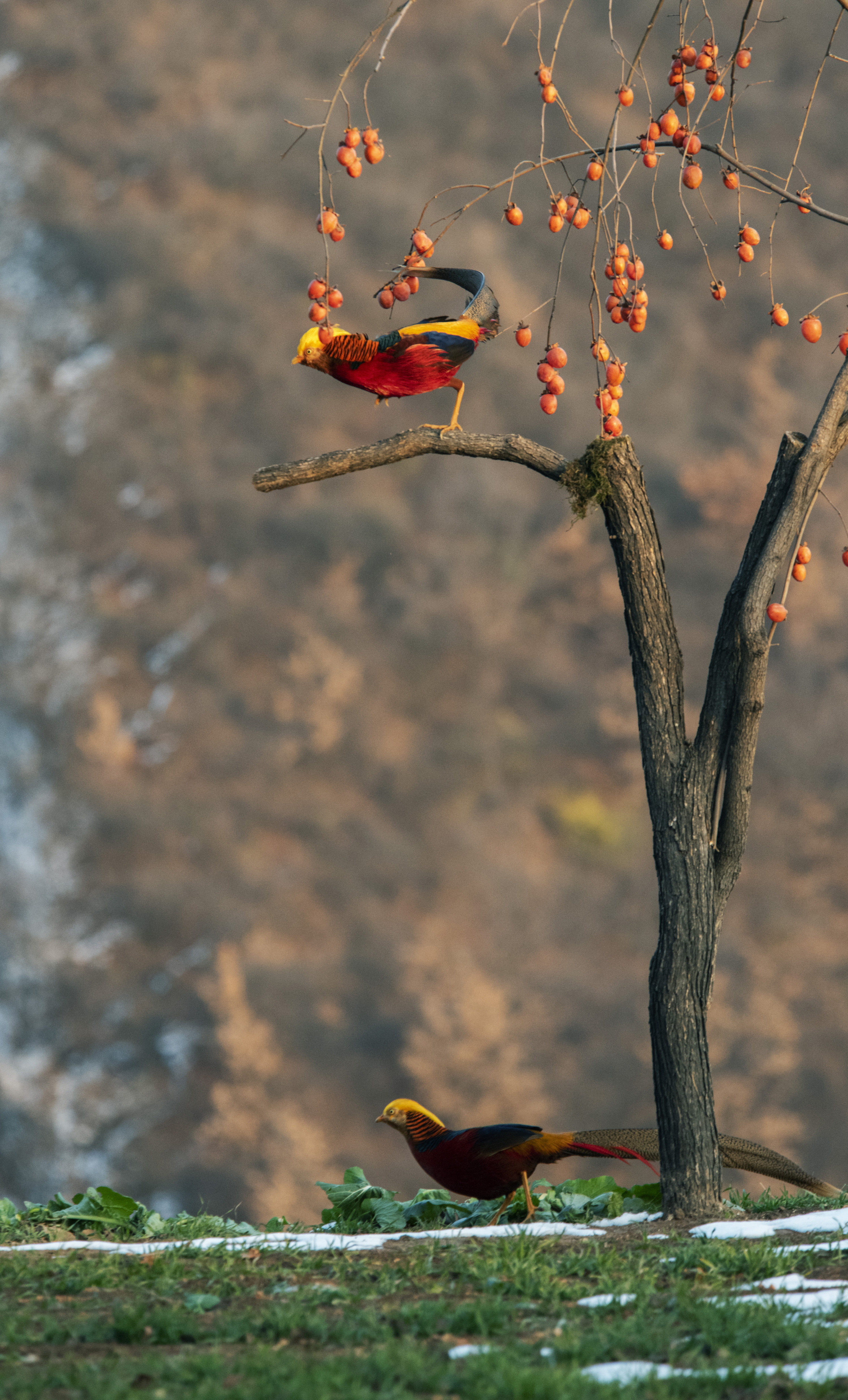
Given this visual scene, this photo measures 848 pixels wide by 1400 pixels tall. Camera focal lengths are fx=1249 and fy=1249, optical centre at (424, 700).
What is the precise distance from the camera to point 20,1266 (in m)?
2.55

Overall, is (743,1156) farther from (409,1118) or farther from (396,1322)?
(396,1322)

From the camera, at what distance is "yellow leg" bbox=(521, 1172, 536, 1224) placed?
3.05 meters

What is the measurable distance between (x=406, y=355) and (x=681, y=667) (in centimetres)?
110

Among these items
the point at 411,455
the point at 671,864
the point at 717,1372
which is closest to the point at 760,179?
the point at 411,455

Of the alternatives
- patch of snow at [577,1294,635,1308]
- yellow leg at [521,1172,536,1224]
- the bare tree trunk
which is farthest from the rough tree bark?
patch of snow at [577,1294,635,1308]

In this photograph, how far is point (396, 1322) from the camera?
6.93 ft

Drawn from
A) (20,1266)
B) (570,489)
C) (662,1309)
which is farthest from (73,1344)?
(570,489)

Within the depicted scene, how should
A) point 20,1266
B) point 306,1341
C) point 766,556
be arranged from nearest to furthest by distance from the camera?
point 306,1341 → point 20,1266 → point 766,556

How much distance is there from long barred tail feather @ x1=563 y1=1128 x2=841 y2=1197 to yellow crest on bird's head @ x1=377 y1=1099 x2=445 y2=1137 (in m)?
0.42

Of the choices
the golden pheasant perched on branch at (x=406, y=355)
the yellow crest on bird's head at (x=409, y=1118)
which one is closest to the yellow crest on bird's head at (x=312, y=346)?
the golden pheasant perched on branch at (x=406, y=355)

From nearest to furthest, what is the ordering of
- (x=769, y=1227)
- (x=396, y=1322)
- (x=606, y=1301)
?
(x=396, y=1322) < (x=606, y=1301) < (x=769, y=1227)

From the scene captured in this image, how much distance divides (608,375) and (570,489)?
33 cm

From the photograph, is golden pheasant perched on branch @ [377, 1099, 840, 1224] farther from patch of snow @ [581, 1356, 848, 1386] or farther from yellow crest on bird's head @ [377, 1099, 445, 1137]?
patch of snow @ [581, 1356, 848, 1386]

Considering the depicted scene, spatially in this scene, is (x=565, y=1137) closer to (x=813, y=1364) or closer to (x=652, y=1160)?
(x=652, y=1160)
